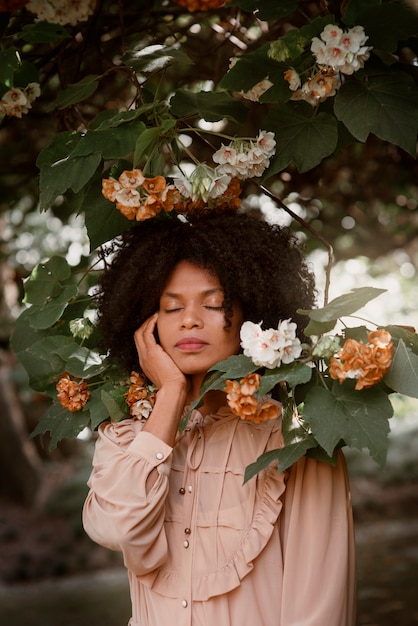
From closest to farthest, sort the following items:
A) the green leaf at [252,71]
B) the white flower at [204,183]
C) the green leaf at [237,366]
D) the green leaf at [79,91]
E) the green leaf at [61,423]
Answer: the green leaf at [237,366] → the green leaf at [252,71] → the white flower at [204,183] → the green leaf at [79,91] → the green leaf at [61,423]

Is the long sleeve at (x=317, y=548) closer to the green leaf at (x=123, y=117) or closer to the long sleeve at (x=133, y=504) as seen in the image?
the long sleeve at (x=133, y=504)

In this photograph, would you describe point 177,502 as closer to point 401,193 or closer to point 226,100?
point 226,100

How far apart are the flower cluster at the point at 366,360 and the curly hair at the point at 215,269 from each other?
46 centimetres

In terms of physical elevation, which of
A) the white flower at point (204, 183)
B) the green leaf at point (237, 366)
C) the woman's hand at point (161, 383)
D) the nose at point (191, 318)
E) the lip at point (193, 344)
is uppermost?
the white flower at point (204, 183)

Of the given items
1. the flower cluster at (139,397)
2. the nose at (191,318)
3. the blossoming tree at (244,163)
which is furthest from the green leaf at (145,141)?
the flower cluster at (139,397)

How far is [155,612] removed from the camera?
6.95ft

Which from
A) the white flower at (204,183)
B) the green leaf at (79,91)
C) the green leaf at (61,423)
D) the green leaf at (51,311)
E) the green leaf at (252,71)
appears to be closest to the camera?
the green leaf at (252,71)

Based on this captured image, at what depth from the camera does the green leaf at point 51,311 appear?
2.55m

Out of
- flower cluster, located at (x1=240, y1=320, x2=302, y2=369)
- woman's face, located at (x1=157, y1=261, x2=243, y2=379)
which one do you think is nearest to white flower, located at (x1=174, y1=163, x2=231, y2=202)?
woman's face, located at (x1=157, y1=261, x2=243, y2=379)

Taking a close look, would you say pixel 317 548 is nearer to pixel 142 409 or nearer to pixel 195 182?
pixel 142 409

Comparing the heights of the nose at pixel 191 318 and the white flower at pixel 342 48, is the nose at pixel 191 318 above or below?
below

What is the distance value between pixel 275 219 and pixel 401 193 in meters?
3.01

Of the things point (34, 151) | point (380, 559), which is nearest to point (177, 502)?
point (34, 151)

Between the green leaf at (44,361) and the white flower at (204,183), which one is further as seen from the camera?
the green leaf at (44,361)
